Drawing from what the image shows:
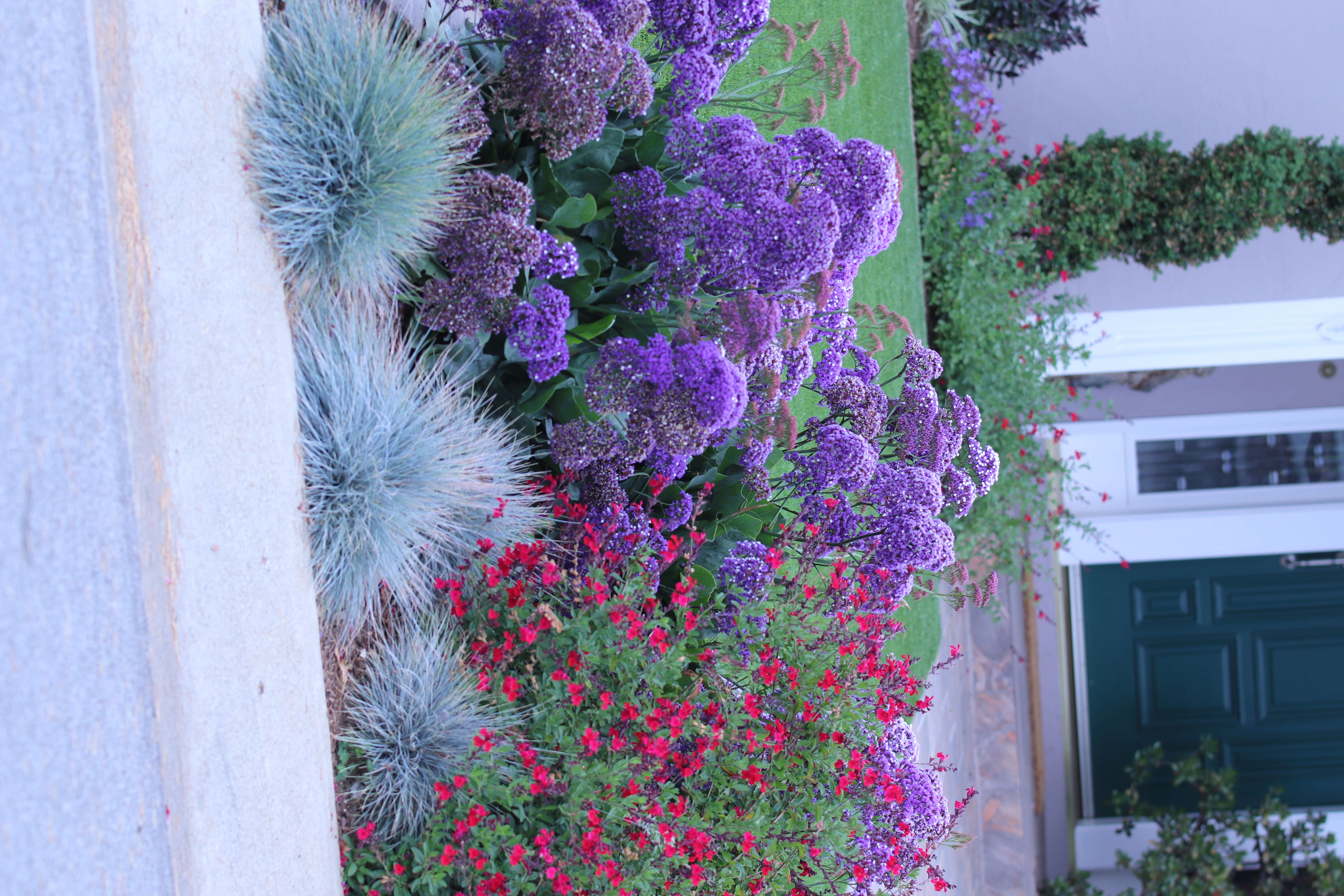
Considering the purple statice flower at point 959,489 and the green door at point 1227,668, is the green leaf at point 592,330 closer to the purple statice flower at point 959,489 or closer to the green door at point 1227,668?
the purple statice flower at point 959,489

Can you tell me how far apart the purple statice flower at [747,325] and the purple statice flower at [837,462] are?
1.28ft

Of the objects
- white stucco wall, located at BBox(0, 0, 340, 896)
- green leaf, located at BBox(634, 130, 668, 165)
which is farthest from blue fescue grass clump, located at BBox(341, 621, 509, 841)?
green leaf, located at BBox(634, 130, 668, 165)

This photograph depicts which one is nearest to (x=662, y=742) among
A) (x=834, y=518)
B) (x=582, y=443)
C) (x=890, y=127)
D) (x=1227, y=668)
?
(x=582, y=443)

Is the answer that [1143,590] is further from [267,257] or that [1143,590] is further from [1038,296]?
[267,257]

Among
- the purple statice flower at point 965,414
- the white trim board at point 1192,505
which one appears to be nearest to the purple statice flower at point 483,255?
the purple statice flower at point 965,414

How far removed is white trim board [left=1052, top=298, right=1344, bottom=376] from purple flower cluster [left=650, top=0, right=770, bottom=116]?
3593mm

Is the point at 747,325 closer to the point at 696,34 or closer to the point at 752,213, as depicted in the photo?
the point at 752,213

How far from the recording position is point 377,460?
63.4 inches

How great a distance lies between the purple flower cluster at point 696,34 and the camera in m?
1.83

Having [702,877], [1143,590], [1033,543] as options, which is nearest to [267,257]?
[702,877]

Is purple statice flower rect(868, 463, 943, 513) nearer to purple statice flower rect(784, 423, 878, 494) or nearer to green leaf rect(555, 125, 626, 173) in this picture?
purple statice flower rect(784, 423, 878, 494)

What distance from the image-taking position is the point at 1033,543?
5.23 meters

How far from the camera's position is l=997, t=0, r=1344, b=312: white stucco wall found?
17.2 feet

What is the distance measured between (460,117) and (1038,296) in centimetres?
442
